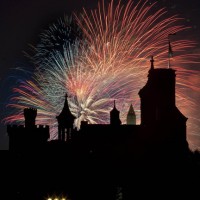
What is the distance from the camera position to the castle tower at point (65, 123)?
6538cm

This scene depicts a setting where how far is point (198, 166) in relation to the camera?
185 feet

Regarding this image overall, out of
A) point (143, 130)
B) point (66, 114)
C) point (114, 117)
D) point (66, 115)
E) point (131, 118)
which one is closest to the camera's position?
point (143, 130)

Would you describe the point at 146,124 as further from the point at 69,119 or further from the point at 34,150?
the point at 34,150

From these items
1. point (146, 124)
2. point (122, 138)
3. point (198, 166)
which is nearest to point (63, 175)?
point (122, 138)

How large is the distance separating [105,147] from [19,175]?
1341 centimetres

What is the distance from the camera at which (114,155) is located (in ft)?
192

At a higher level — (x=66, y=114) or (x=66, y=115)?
(x=66, y=114)

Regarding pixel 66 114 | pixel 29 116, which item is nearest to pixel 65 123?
pixel 66 114

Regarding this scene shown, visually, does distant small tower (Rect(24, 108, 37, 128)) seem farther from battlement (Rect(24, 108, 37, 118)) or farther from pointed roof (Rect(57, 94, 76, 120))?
pointed roof (Rect(57, 94, 76, 120))

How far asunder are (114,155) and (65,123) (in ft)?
37.7

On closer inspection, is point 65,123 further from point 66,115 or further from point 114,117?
point 114,117

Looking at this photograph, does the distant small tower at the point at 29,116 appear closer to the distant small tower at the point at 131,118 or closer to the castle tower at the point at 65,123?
the castle tower at the point at 65,123

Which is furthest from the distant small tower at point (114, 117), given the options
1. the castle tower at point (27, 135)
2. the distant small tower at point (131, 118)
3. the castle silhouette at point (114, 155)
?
the distant small tower at point (131, 118)

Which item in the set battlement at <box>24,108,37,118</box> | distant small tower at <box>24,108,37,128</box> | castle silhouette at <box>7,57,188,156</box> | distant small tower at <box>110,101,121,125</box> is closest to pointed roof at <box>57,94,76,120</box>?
castle silhouette at <box>7,57,188,156</box>
